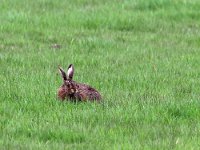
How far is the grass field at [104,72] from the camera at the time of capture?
22.9ft

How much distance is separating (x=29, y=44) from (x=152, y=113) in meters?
4.71

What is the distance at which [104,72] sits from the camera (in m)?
10.1

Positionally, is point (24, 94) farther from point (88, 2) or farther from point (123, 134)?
point (88, 2)

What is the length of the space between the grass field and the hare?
0.42ft

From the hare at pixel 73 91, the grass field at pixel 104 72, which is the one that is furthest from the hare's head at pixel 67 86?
the grass field at pixel 104 72

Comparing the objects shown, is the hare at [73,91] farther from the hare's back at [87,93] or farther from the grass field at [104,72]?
the grass field at [104,72]

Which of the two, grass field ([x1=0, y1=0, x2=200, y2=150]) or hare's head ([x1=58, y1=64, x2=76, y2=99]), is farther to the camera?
hare's head ([x1=58, y1=64, x2=76, y2=99])

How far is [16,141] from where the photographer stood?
6680 mm

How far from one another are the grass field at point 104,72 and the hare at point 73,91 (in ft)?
0.42

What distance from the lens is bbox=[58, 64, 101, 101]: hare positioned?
8109mm

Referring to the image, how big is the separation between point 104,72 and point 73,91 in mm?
2072

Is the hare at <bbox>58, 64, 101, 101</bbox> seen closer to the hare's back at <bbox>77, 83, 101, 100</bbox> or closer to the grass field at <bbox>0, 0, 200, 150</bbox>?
the hare's back at <bbox>77, 83, 101, 100</bbox>

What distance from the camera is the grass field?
22.9 feet

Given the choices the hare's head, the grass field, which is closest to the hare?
the hare's head
